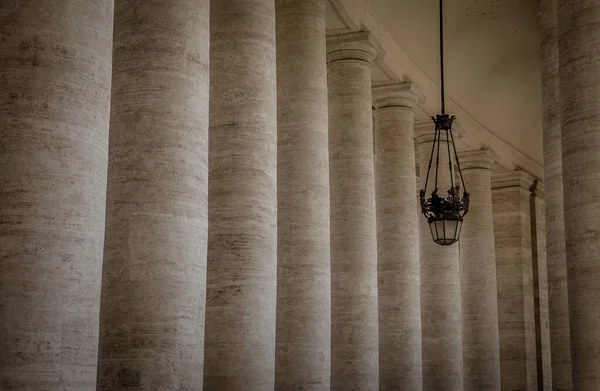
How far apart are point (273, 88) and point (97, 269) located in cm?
1093

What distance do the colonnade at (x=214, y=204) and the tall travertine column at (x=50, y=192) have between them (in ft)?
0.08

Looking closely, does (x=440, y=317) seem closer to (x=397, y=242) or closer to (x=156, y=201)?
(x=397, y=242)

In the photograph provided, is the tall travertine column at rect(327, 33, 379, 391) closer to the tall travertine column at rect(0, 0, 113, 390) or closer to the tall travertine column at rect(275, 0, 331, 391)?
the tall travertine column at rect(275, 0, 331, 391)

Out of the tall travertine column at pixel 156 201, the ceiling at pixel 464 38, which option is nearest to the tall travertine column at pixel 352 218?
the ceiling at pixel 464 38

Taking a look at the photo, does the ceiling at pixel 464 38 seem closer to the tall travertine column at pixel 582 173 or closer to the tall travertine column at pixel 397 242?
the tall travertine column at pixel 397 242

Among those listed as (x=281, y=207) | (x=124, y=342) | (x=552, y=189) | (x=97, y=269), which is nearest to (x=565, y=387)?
(x=552, y=189)

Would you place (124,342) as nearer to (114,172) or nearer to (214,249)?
(114,172)

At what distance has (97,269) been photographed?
1269 cm

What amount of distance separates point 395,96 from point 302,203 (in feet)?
49.4

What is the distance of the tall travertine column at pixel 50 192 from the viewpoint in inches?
457

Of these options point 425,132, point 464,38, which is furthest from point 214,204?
point 425,132

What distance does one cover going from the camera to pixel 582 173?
23453 millimetres

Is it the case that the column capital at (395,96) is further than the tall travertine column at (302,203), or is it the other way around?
the column capital at (395,96)

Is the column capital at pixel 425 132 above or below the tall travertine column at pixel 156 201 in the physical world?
above
